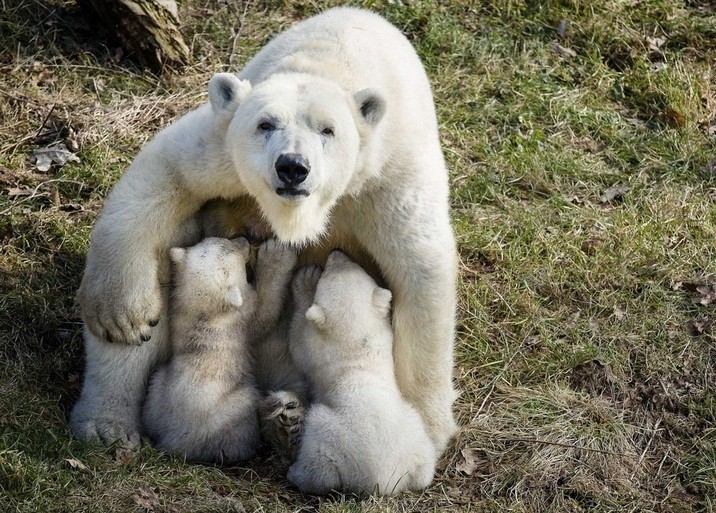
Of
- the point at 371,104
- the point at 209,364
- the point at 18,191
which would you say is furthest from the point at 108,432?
the point at 18,191

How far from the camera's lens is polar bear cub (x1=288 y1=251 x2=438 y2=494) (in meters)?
5.75

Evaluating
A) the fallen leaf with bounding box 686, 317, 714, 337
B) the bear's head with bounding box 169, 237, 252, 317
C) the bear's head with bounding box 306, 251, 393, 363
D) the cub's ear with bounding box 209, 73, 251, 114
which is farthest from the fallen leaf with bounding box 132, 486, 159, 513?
the fallen leaf with bounding box 686, 317, 714, 337

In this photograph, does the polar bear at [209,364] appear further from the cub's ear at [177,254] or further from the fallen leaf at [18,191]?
the fallen leaf at [18,191]

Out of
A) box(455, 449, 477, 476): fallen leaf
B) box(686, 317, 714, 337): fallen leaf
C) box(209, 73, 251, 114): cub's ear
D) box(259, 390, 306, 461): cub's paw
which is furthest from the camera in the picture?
box(686, 317, 714, 337): fallen leaf

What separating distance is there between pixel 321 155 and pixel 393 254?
0.97 m

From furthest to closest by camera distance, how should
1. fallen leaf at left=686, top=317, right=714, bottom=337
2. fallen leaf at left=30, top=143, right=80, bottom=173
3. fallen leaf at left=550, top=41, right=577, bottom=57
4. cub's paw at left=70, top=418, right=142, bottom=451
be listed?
fallen leaf at left=550, top=41, right=577, bottom=57 → fallen leaf at left=30, top=143, right=80, bottom=173 → fallen leaf at left=686, top=317, right=714, bottom=337 → cub's paw at left=70, top=418, right=142, bottom=451

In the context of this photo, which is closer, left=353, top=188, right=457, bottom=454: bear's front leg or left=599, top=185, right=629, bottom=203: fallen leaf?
left=353, top=188, right=457, bottom=454: bear's front leg

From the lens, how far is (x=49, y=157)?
8.37 meters

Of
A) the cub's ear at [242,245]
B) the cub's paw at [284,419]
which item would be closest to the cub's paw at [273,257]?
the cub's ear at [242,245]

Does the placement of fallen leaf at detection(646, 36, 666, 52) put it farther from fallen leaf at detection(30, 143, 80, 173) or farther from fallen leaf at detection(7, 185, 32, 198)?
fallen leaf at detection(7, 185, 32, 198)

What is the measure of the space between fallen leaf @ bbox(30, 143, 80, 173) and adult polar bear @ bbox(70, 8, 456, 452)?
2.22 metres

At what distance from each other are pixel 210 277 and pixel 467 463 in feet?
6.48

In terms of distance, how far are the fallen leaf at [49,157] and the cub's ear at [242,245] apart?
8.31 ft

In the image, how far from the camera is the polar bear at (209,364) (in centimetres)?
604
